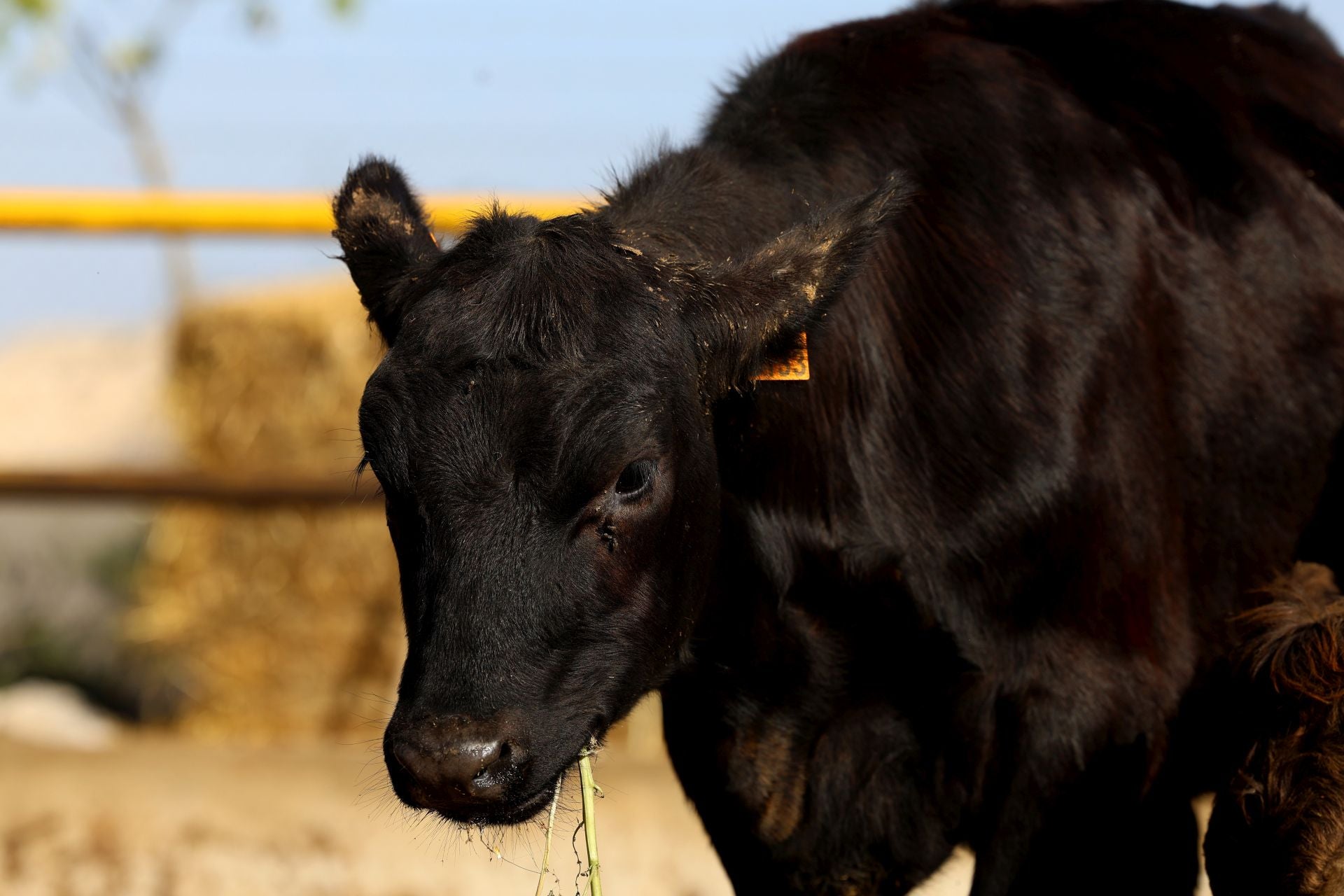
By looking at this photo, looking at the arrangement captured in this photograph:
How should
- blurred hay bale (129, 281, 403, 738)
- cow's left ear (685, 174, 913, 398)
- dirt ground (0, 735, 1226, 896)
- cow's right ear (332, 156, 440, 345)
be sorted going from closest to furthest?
cow's left ear (685, 174, 913, 398)
cow's right ear (332, 156, 440, 345)
dirt ground (0, 735, 1226, 896)
blurred hay bale (129, 281, 403, 738)

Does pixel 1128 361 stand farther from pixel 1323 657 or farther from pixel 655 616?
pixel 655 616

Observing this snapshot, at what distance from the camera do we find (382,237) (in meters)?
2.83

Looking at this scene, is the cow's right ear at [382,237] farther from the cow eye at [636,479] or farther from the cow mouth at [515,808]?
the cow mouth at [515,808]

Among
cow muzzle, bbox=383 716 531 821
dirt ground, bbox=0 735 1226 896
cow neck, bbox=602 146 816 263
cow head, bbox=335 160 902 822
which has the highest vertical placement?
cow neck, bbox=602 146 816 263

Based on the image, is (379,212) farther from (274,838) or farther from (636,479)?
(274,838)

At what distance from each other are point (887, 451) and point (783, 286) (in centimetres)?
Result: 47

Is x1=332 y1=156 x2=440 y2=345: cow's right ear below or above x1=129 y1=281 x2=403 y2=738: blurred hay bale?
above

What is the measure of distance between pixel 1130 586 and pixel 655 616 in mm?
960

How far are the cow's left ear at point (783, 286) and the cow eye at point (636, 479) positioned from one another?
21 centimetres

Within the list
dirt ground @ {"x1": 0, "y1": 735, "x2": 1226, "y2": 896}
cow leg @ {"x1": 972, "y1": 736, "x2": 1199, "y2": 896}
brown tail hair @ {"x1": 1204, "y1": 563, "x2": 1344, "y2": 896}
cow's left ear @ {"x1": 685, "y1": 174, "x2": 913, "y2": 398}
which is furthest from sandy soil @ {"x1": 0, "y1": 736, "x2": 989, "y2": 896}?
cow's left ear @ {"x1": 685, "y1": 174, "x2": 913, "y2": 398}

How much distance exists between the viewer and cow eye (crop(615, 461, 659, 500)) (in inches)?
95.7

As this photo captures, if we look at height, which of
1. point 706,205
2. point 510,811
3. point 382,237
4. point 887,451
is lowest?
point 510,811

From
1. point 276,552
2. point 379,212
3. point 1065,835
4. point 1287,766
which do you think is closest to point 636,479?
point 379,212

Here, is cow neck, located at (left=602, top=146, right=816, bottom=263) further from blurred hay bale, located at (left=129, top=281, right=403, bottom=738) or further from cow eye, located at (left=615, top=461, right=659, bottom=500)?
blurred hay bale, located at (left=129, top=281, right=403, bottom=738)
